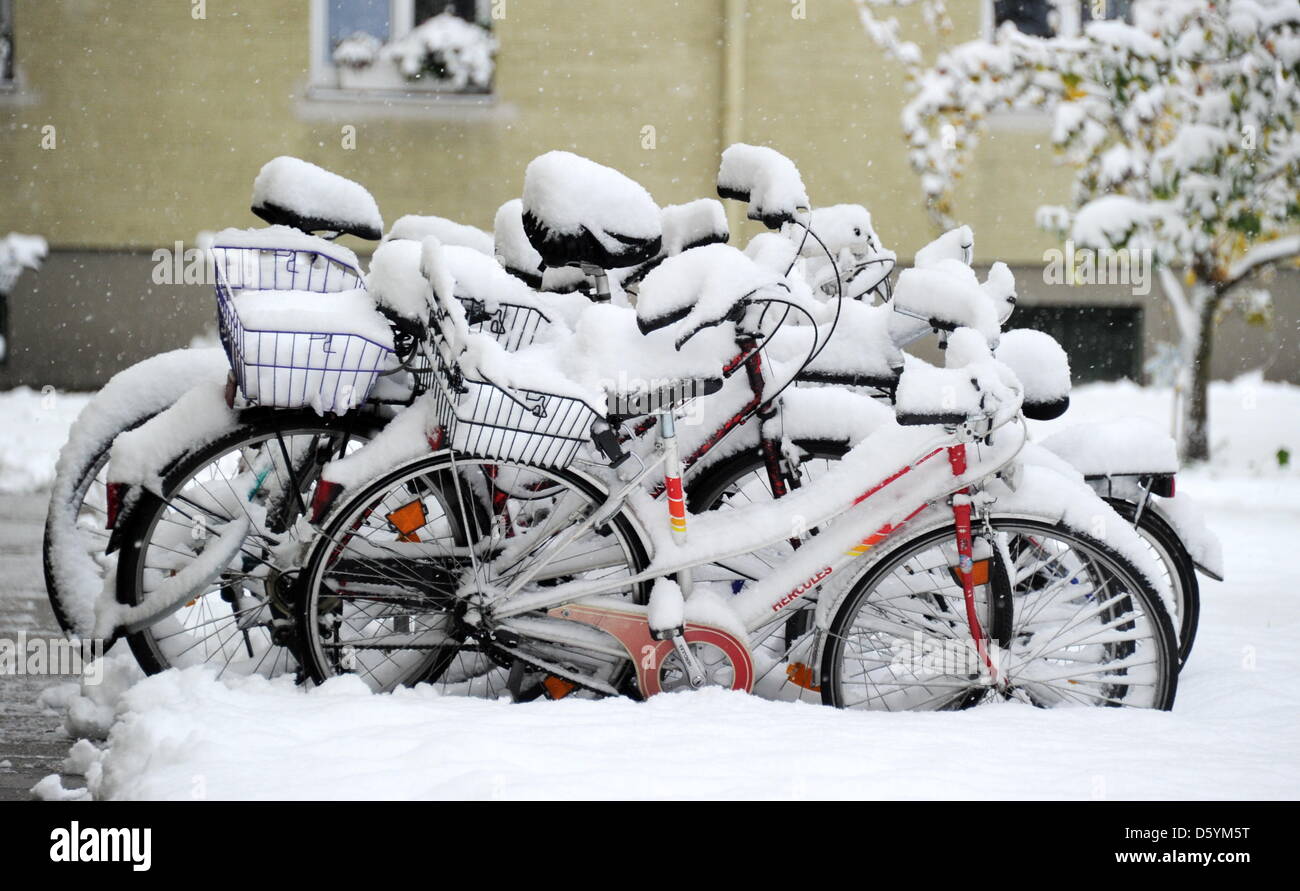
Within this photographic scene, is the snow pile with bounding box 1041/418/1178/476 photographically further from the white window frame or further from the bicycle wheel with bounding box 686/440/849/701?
the white window frame

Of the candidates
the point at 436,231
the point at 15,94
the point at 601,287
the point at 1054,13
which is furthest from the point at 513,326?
the point at 15,94

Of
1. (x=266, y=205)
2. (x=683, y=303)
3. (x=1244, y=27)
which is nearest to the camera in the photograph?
(x=683, y=303)

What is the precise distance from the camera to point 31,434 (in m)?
7.42

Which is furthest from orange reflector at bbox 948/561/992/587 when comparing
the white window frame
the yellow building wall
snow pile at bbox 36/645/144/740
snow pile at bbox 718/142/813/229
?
the white window frame

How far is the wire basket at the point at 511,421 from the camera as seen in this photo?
245cm

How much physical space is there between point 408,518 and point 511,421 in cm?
52

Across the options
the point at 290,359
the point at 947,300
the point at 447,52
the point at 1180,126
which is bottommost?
the point at 290,359

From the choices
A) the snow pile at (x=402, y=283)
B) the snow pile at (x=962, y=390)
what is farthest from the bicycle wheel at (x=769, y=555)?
the snow pile at (x=402, y=283)

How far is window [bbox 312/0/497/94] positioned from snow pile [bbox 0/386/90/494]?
2.79 meters

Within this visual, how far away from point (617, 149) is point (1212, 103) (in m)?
3.92

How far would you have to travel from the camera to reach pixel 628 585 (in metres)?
2.71

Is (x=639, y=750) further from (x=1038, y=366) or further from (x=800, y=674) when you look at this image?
(x=1038, y=366)
